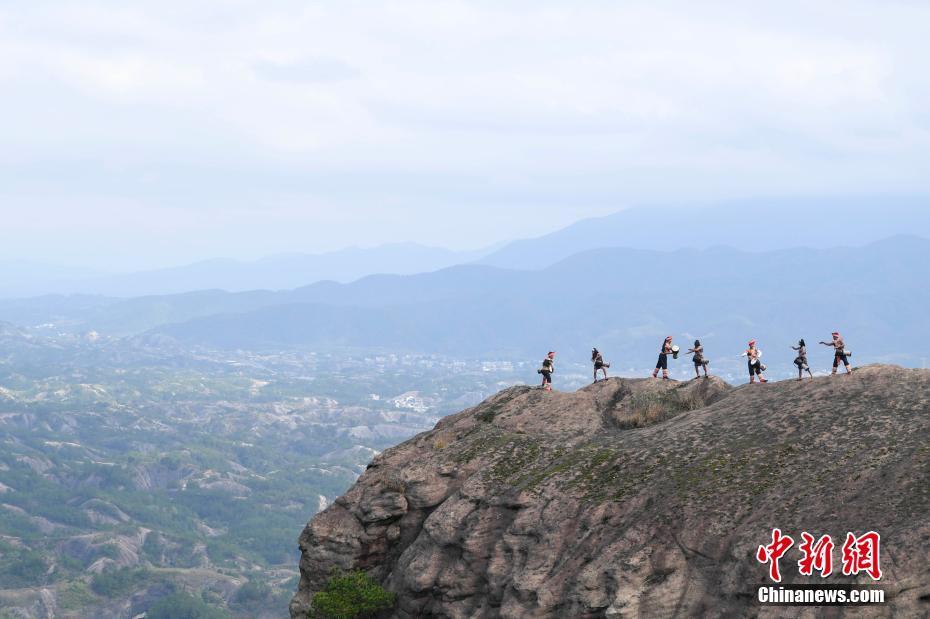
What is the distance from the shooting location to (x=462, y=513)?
37219 mm

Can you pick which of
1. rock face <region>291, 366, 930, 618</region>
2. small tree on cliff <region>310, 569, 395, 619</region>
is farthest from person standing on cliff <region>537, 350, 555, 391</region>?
small tree on cliff <region>310, 569, 395, 619</region>

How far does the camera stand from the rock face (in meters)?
29.0

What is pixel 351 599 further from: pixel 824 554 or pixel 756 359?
pixel 756 359

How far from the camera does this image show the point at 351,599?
120ft

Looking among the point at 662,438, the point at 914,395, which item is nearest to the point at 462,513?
the point at 662,438

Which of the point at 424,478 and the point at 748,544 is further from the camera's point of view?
the point at 424,478

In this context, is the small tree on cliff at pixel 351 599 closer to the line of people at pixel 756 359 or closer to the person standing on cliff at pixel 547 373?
the line of people at pixel 756 359

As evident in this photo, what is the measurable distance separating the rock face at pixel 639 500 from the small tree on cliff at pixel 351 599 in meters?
0.91

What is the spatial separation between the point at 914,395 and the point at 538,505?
16.3m

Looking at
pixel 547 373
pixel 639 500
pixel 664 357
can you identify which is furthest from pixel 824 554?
pixel 547 373

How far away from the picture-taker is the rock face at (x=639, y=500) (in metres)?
29.0

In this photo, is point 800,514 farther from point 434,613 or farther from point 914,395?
point 434,613

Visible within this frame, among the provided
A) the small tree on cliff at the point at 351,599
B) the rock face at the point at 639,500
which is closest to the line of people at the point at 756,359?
the rock face at the point at 639,500

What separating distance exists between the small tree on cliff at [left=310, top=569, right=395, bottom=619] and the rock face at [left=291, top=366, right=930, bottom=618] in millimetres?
906
